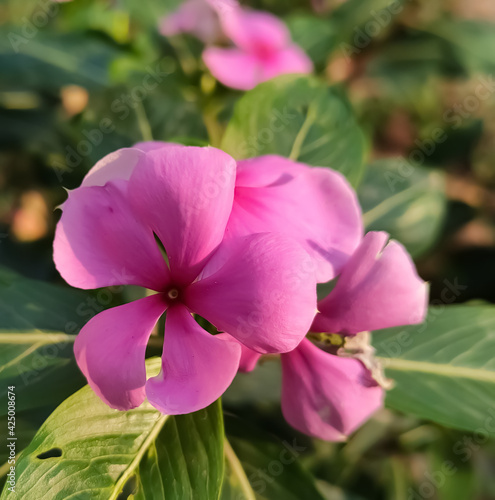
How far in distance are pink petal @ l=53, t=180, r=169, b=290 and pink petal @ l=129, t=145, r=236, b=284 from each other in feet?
0.06

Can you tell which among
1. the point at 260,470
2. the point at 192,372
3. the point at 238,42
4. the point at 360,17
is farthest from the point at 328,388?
the point at 360,17

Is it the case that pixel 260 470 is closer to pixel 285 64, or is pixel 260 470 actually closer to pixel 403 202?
pixel 403 202

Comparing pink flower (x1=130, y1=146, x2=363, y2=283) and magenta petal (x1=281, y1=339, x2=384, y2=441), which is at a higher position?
pink flower (x1=130, y1=146, x2=363, y2=283)

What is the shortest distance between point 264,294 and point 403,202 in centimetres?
73

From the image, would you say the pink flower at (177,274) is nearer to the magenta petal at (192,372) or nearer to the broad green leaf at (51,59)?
the magenta petal at (192,372)

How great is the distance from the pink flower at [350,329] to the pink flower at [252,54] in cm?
75

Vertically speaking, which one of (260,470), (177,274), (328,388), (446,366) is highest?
(177,274)

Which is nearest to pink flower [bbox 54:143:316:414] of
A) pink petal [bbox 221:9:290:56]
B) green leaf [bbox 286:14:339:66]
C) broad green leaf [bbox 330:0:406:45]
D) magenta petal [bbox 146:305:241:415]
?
magenta petal [bbox 146:305:241:415]

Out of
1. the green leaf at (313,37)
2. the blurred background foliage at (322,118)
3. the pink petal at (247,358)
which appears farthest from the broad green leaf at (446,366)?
the green leaf at (313,37)

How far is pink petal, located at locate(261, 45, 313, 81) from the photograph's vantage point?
123cm

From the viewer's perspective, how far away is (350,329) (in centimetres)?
55

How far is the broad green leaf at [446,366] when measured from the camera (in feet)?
2.34

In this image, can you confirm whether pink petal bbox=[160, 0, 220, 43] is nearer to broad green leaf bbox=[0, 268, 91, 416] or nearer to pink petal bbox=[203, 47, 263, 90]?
pink petal bbox=[203, 47, 263, 90]

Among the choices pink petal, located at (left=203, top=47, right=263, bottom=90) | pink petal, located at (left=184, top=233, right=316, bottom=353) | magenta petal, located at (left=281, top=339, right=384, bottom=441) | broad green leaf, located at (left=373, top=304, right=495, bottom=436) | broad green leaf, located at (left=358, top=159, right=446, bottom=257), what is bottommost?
broad green leaf, located at (left=373, top=304, right=495, bottom=436)
